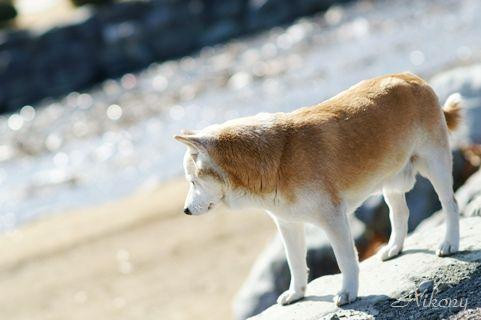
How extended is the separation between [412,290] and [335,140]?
119cm

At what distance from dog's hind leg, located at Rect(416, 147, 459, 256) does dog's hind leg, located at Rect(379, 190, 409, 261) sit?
0.48 m

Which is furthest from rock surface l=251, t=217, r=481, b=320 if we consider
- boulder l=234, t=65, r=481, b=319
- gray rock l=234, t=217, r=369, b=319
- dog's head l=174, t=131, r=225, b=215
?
gray rock l=234, t=217, r=369, b=319

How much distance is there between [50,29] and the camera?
30844 millimetres

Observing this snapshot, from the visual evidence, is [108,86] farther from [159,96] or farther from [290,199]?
[290,199]

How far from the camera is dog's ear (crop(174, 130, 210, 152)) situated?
5.70m

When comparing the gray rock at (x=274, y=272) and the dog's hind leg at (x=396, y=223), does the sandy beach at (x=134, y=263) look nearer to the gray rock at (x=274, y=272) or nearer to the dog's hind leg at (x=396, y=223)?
the gray rock at (x=274, y=272)

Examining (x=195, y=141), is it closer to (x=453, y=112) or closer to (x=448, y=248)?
(x=448, y=248)

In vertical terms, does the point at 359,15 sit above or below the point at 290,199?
below

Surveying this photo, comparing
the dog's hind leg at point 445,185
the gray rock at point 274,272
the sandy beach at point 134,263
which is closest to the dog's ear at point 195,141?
the dog's hind leg at point 445,185

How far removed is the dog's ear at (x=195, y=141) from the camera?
5703 mm

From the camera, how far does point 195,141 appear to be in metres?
5.73

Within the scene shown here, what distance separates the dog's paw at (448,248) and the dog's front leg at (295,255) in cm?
103

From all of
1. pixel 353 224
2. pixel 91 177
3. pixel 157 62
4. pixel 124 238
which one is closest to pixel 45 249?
pixel 124 238

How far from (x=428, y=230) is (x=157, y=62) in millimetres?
23562
